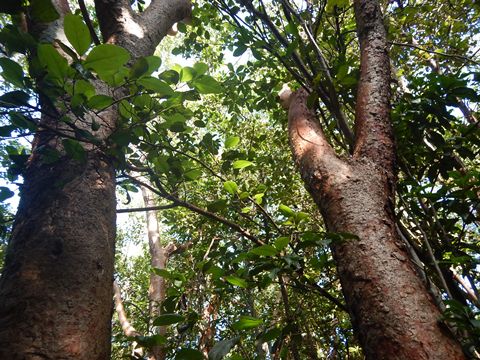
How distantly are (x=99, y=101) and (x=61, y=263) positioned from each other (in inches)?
15.6

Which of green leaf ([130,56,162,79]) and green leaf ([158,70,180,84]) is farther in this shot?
green leaf ([158,70,180,84])

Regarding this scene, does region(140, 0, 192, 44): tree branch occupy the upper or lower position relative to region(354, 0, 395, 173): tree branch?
upper

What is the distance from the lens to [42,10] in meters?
0.72

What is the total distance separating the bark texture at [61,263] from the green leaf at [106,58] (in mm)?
171

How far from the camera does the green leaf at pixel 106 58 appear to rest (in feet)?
2.32

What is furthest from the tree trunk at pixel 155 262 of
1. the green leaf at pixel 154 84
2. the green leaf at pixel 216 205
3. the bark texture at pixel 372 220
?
the green leaf at pixel 154 84

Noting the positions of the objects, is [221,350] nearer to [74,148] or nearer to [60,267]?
[60,267]

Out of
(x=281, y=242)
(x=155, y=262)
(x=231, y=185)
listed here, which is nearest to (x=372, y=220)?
(x=281, y=242)

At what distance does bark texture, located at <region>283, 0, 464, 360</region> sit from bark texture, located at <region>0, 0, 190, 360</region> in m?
0.70

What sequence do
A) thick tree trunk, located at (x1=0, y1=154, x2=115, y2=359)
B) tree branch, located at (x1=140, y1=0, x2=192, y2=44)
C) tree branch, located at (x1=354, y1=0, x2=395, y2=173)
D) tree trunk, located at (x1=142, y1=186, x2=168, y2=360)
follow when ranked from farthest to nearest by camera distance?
1. tree trunk, located at (x1=142, y1=186, x2=168, y2=360)
2. tree branch, located at (x1=140, y1=0, x2=192, y2=44)
3. tree branch, located at (x1=354, y1=0, x2=395, y2=173)
4. thick tree trunk, located at (x1=0, y1=154, x2=115, y2=359)

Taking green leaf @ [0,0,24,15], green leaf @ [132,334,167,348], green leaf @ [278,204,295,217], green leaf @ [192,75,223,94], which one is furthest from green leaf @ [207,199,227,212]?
green leaf @ [0,0,24,15]

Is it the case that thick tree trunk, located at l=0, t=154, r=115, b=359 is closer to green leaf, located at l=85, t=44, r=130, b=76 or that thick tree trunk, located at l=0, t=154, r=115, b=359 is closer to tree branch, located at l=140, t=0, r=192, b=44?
green leaf, located at l=85, t=44, r=130, b=76

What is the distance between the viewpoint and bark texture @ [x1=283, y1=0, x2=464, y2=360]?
817mm

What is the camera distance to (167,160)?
136cm
